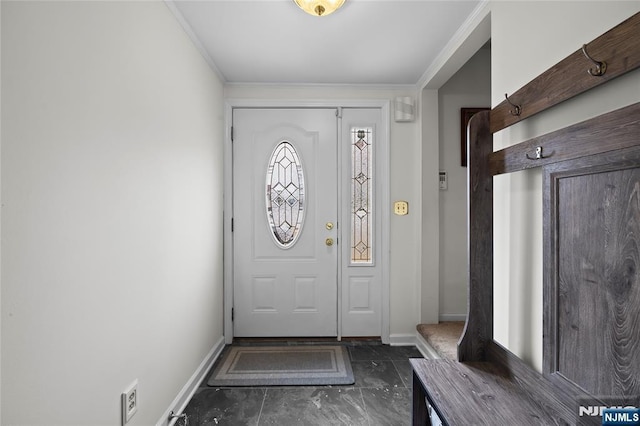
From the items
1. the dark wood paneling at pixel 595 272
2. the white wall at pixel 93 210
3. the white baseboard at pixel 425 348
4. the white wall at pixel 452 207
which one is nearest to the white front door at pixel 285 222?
the white baseboard at pixel 425 348

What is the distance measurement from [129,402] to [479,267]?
1.71 metres

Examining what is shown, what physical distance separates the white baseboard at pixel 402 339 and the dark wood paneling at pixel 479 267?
1567 mm

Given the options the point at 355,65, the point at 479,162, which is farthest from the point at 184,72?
the point at 479,162

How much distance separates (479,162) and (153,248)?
5.54 feet

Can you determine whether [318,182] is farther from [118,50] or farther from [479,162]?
[118,50]

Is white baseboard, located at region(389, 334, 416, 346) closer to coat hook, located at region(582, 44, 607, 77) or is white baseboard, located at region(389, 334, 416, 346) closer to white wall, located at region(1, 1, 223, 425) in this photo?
white wall, located at region(1, 1, 223, 425)

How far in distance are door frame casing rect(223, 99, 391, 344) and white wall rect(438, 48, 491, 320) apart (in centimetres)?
51

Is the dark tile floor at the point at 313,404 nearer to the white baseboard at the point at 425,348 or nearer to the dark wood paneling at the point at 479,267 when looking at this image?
the white baseboard at the point at 425,348

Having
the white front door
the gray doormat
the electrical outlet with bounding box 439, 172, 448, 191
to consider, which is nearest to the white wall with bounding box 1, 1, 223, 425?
the gray doormat

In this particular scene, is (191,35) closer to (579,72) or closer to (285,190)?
(285,190)

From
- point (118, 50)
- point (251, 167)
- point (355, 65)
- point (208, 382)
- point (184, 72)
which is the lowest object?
point (208, 382)

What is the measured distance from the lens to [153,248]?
5.38ft

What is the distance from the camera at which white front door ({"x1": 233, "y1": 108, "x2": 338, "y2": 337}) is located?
2.99m

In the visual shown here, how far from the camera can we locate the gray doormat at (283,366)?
2.30 meters
